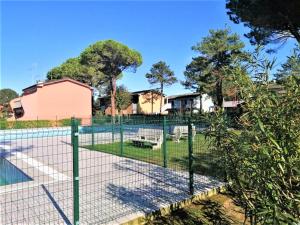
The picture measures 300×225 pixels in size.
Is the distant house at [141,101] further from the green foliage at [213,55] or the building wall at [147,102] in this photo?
the green foliage at [213,55]

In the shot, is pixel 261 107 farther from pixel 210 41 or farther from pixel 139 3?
pixel 210 41

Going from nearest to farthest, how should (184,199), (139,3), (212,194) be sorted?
(184,199) → (212,194) → (139,3)

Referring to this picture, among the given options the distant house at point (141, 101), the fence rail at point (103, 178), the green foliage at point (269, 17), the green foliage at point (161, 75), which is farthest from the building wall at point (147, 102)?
the fence rail at point (103, 178)

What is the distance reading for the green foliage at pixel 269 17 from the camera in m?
12.9

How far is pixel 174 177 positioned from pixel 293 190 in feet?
17.4

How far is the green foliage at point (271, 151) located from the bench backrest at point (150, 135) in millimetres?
9549

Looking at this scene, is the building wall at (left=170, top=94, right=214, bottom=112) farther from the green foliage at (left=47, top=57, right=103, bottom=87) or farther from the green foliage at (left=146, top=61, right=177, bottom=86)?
the green foliage at (left=47, top=57, right=103, bottom=87)

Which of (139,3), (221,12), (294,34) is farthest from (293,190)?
(221,12)

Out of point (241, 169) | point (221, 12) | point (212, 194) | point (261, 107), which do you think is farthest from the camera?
point (221, 12)

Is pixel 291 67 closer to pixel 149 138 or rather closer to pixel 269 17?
pixel 149 138

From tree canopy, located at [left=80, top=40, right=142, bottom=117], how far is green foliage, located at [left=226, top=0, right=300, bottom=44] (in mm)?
22621

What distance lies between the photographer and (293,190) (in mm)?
2172

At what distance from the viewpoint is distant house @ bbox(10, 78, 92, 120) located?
33.7 metres

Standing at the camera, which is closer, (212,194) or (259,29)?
(212,194)
